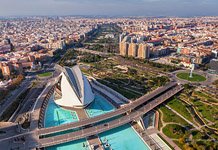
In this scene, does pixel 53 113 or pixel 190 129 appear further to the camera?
pixel 53 113

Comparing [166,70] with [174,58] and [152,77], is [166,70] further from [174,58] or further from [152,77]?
[174,58]

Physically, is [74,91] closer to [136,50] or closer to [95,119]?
[95,119]

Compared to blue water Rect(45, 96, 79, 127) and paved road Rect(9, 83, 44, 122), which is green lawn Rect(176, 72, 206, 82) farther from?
paved road Rect(9, 83, 44, 122)

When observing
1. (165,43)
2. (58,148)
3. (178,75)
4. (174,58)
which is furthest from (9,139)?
(165,43)

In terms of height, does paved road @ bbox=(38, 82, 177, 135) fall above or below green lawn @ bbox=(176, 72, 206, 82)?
below

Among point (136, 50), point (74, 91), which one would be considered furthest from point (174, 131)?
point (136, 50)

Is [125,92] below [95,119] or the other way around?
below

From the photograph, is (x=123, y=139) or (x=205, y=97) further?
(x=205, y=97)

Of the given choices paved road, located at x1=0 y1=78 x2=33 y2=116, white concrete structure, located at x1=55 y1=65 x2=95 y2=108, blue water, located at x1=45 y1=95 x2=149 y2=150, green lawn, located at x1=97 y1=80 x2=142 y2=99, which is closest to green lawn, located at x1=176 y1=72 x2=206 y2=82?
green lawn, located at x1=97 y1=80 x2=142 y2=99

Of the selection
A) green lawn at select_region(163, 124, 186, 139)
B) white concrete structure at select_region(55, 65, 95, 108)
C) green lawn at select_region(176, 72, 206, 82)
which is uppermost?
white concrete structure at select_region(55, 65, 95, 108)
